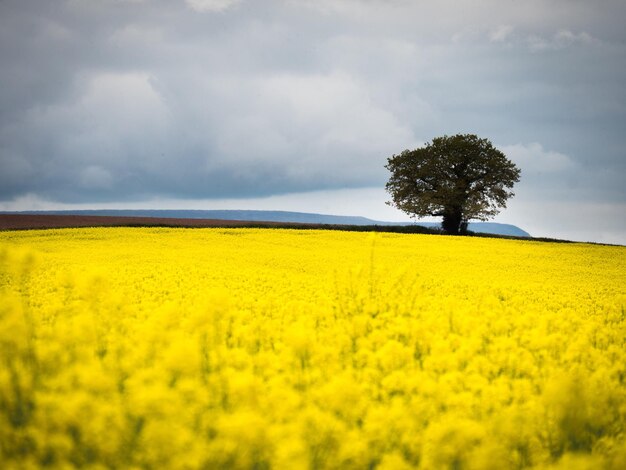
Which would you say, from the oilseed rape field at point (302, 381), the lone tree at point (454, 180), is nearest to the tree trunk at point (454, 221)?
the lone tree at point (454, 180)

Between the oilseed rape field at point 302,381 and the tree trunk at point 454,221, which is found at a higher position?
the tree trunk at point 454,221

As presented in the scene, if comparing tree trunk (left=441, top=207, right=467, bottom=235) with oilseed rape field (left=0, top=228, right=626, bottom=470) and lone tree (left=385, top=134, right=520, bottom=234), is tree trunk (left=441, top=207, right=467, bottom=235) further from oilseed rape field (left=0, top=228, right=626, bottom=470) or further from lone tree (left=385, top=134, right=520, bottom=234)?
oilseed rape field (left=0, top=228, right=626, bottom=470)

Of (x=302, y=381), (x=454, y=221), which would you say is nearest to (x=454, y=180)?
(x=454, y=221)

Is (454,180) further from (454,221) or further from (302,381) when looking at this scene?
(302,381)

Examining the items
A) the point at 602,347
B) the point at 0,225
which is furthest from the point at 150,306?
the point at 0,225

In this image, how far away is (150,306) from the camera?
9.01 m

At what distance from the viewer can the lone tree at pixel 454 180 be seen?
43938mm

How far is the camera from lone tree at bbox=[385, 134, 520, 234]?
43.9m

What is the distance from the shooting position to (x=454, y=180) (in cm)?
4503

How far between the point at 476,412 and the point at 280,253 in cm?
1672

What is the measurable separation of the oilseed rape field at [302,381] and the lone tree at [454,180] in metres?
33.2

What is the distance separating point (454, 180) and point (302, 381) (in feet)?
139

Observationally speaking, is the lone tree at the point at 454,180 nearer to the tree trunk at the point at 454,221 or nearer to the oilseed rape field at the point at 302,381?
the tree trunk at the point at 454,221

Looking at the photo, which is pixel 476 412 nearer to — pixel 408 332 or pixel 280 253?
pixel 408 332
